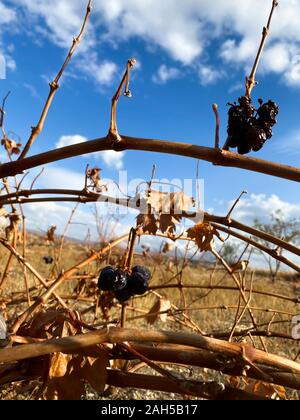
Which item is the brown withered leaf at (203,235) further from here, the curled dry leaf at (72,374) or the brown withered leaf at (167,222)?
the curled dry leaf at (72,374)

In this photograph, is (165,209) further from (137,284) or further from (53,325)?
(53,325)

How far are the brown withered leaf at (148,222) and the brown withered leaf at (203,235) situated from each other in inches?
9.4

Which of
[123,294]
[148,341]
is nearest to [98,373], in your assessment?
[148,341]

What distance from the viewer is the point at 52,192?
1.50 m

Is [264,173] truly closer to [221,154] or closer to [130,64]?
[221,154]

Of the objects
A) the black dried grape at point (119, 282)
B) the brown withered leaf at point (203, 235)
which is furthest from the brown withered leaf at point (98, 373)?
the brown withered leaf at point (203, 235)

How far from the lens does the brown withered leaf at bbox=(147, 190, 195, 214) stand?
1.65m

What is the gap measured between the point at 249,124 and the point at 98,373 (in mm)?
726

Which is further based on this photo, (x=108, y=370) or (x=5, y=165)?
(x=5, y=165)

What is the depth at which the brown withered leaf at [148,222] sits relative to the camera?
5.57ft

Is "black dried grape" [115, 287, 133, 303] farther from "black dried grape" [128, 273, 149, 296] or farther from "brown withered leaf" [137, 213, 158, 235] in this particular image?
"brown withered leaf" [137, 213, 158, 235]

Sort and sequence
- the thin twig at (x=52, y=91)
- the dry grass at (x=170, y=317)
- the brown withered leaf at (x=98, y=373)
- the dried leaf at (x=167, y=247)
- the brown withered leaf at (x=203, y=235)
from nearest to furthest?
1. the brown withered leaf at (x=98, y=373)
2. the thin twig at (x=52, y=91)
3. the brown withered leaf at (x=203, y=235)
4. the dry grass at (x=170, y=317)
5. the dried leaf at (x=167, y=247)
